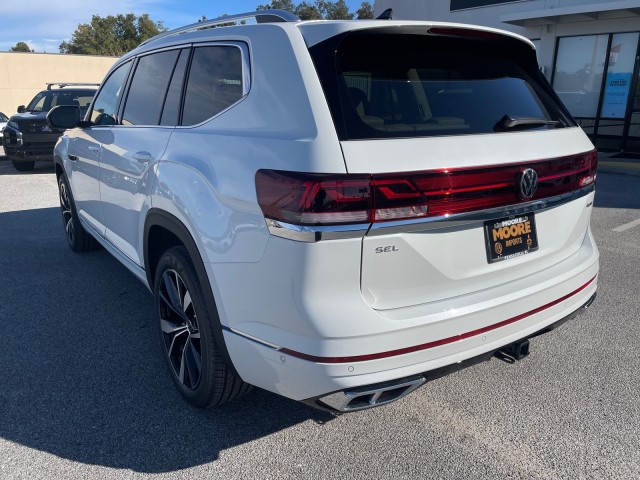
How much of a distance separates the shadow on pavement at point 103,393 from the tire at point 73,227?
0.81 meters

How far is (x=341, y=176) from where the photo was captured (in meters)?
1.88

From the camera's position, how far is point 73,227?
545 centimetres

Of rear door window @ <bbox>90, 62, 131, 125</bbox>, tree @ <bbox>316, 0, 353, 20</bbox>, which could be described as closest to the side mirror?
rear door window @ <bbox>90, 62, 131, 125</bbox>

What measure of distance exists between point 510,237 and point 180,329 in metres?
1.77

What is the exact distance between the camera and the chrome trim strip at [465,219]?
6.38ft

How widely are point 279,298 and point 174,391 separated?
1.37m

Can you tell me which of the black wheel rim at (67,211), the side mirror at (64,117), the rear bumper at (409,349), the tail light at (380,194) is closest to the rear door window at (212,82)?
the tail light at (380,194)

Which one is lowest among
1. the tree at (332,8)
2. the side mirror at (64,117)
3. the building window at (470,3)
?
the side mirror at (64,117)

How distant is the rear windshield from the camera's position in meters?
2.08

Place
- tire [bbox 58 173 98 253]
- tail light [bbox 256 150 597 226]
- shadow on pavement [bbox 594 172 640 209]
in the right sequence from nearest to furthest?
tail light [bbox 256 150 597 226] < tire [bbox 58 173 98 253] < shadow on pavement [bbox 594 172 640 209]

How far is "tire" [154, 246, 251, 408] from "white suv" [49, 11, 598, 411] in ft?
0.04

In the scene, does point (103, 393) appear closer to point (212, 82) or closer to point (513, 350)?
point (212, 82)

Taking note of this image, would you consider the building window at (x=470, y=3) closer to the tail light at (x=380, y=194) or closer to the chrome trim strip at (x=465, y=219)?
the chrome trim strip at (x=465, y=219)

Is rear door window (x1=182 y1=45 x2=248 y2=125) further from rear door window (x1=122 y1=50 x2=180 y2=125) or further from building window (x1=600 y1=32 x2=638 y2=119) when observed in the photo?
building window (x1=600 y1=32 x2=638 y2=119)
